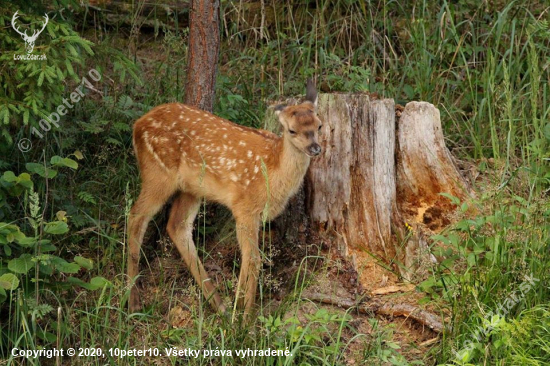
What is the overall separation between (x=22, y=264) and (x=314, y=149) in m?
2.09

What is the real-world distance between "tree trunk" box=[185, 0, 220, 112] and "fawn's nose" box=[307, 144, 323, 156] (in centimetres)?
146

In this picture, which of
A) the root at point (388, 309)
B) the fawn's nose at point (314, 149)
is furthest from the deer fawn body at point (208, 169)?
the root at point (388, 309)

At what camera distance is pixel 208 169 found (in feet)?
21.5

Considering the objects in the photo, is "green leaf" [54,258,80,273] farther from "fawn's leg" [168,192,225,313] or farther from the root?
the root

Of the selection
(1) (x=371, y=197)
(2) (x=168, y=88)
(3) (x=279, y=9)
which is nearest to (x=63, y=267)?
(1) (x=371, y=197)

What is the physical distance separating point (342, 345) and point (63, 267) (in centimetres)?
186

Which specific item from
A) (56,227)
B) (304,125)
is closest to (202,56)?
(304,125)

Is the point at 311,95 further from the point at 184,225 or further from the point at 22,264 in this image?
the point at 22,264

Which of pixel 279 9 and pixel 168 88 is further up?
pixel 279 9

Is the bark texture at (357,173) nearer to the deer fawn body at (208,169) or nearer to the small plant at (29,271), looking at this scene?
the deer fawn body at (208,169)

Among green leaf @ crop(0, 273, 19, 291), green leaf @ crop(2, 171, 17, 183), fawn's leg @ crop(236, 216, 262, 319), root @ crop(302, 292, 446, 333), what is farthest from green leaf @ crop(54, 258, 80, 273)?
root @ crop(302, 292, 446, 333)

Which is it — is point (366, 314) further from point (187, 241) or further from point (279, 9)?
point (279, 9)

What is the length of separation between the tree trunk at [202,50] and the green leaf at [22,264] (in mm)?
2231

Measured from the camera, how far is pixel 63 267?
5492 millimetres
